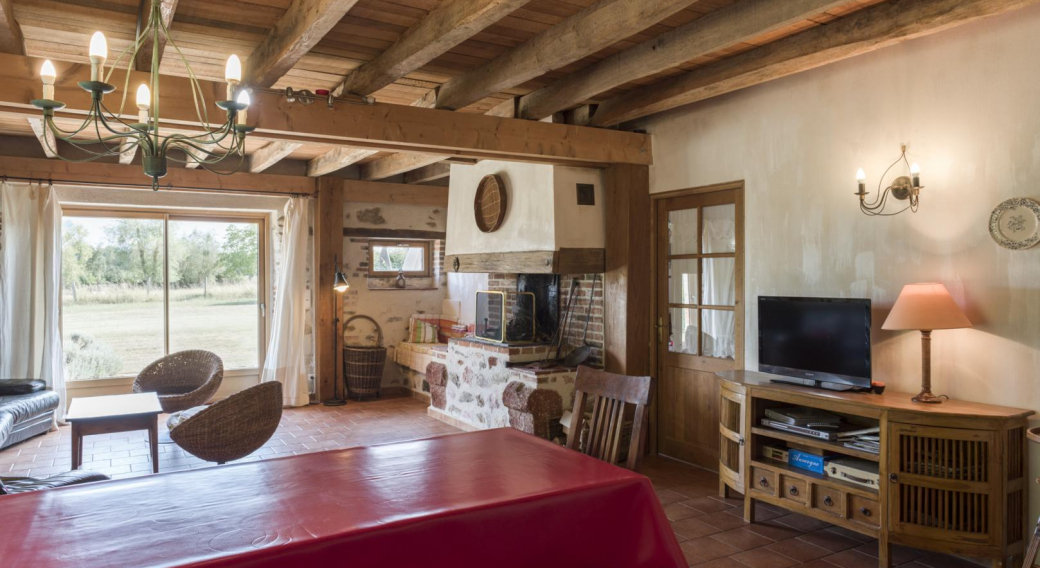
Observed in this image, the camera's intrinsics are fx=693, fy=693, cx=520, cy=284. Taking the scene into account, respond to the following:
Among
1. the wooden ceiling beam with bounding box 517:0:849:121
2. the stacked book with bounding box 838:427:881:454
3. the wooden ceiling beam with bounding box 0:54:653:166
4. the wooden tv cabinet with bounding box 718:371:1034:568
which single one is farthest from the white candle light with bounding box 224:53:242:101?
the stacked book with bounding box 838:427:881:454

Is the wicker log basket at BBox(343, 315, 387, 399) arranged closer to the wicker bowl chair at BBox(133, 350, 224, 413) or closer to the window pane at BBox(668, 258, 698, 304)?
the wicker bowl chair at BBox(133, 350, 224, 413)

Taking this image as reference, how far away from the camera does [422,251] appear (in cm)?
817

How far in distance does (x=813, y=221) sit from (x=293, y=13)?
116 inches

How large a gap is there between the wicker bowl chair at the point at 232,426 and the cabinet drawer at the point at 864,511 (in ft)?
10.6

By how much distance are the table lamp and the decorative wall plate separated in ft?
1.07

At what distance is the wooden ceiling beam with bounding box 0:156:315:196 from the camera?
613cm

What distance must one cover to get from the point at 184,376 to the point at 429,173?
331 centimetres

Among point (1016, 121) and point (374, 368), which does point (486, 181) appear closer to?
point (374, 368)

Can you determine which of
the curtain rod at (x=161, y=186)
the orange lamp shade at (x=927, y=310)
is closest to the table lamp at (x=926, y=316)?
the orange lamp shade at (x=927, y=310)

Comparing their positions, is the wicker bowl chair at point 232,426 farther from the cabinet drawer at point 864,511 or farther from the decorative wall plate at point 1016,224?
the decorative wall plate at point 1016,224

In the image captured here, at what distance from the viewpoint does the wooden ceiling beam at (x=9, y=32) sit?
9.24ft

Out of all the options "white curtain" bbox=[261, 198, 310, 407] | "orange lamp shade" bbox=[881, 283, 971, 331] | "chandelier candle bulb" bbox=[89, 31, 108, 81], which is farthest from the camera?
"white curtain" bbox=[261, 198, 310, 407]

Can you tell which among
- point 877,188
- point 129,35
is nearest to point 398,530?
point 129,35

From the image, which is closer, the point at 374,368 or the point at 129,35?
the point at 129,35
